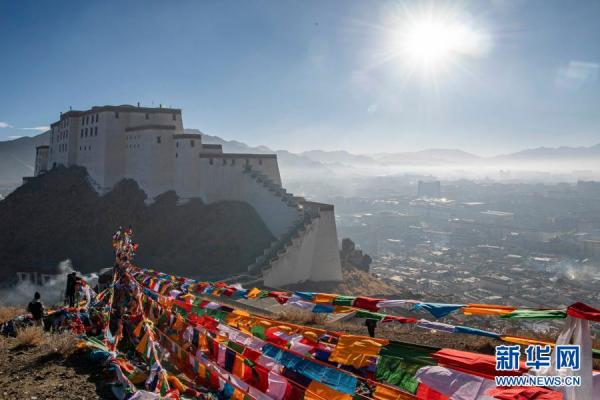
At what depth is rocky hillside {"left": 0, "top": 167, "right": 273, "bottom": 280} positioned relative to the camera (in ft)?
90.2

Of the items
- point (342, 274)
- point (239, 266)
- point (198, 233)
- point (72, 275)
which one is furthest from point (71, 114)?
point (72, 275)

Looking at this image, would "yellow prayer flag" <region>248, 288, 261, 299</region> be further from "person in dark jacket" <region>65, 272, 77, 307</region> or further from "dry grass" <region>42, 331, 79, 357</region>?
"person in dark jacket" <region>65, 272, 77, 307</region>

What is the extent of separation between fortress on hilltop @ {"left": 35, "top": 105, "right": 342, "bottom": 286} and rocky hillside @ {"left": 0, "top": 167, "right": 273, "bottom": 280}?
107 cm

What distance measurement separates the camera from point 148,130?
3319 centimetres

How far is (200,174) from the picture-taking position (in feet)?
105

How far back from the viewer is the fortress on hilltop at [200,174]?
27.0m

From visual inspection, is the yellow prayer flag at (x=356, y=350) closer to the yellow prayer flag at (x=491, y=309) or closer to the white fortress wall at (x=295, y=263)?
the yellow prayer flag at (x=491, y=309)

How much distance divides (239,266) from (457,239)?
109m

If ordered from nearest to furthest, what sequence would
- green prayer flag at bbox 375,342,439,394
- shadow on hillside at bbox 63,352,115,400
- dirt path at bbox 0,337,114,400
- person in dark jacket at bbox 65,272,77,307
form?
green prayer flag at bbox 375,342,439,394, dirt path at bbox 0,337,114,400, shadow on hillside at bbox 63,352,115,400, person in dark jacket at bbox 65,272,77,307

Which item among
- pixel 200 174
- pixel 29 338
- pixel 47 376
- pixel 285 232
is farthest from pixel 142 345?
pixel 200 174

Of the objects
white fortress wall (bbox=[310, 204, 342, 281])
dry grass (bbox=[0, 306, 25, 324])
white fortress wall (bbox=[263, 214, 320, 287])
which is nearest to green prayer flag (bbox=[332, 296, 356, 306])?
dry grass (bbox=[0, 306, 25, 324])

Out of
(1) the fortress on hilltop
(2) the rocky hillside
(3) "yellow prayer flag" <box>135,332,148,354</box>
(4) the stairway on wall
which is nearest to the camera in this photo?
(3) "yellow prayer flag" <box>135,332,148,354</box>

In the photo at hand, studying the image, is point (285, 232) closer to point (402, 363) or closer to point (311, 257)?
point (311, 257)

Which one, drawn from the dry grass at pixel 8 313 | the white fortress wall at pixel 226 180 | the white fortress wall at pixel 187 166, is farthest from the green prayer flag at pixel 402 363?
the white fortress wall at pixel 187 166
